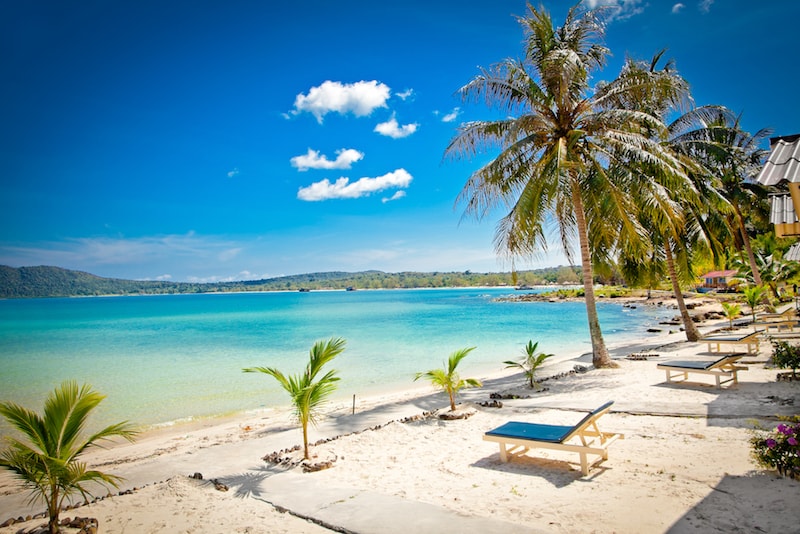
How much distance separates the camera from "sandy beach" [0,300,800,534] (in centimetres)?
382

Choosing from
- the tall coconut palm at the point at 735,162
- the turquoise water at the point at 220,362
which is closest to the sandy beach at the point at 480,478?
the turquoise water at the point at 220,362

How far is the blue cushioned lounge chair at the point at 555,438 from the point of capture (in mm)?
4820

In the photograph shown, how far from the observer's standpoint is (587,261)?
11.3 meters

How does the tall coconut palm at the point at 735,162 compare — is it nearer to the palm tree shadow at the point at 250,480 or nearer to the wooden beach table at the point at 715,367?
the wooden beach table at the point at 715,367

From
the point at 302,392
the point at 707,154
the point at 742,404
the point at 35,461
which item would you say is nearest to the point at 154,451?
the point at 302,392

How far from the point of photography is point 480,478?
4.93 m

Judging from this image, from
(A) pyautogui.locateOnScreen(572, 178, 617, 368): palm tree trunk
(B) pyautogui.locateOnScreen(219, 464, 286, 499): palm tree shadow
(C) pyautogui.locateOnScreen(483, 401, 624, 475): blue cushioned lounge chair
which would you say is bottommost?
(B) pyautogui.locateOnScreen(219, 464, 286, 499): palm tree shadow

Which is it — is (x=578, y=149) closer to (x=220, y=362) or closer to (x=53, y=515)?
(x=53, y=515)

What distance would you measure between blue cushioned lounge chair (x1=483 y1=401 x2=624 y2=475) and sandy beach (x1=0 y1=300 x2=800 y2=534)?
191 millimetres

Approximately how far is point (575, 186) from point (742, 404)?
6.00m

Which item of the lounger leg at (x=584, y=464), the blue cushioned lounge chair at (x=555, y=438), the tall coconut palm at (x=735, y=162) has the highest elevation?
the tall coconut palm at (x=735, y=162)

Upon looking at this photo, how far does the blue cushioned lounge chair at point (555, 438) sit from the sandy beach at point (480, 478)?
191mm

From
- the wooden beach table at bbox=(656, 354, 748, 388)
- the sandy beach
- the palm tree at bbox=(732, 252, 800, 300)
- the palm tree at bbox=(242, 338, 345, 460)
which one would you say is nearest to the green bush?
the sandy beach

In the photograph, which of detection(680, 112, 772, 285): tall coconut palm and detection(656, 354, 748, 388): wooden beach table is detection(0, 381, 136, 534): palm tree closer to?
detection(656, 354, 748, 388): wooden beach table
